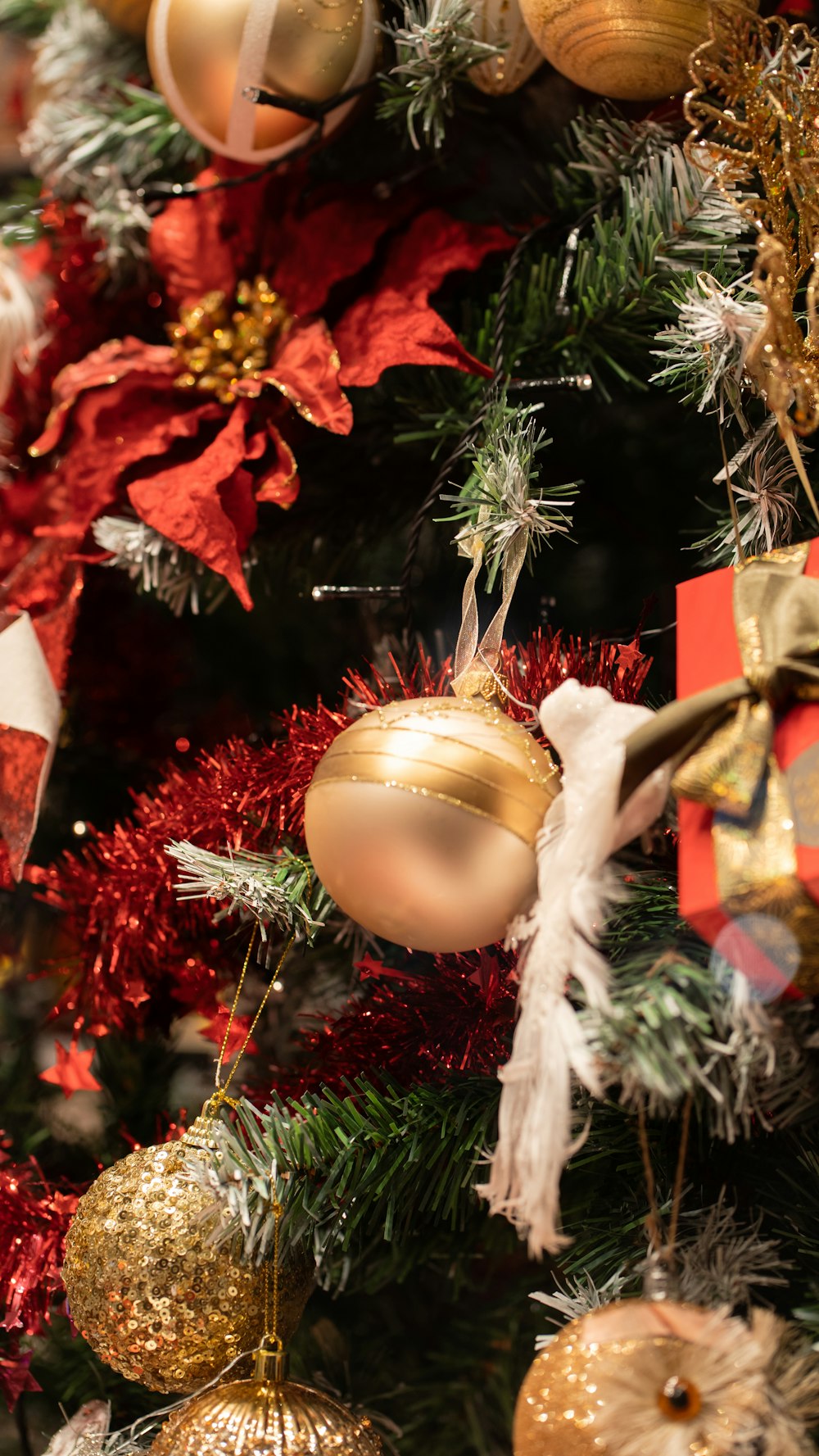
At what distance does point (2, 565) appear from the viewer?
0.73 m

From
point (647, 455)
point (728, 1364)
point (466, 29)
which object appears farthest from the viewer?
point (647, 455)

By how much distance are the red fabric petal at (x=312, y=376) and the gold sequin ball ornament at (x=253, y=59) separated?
9 cm

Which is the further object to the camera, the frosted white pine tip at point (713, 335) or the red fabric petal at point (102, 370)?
the red fabric petal at point (102, 370)

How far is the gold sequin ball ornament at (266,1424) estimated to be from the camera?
0.46m

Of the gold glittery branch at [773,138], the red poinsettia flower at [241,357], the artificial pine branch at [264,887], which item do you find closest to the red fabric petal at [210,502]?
the red poinsettia flower at [241,357]

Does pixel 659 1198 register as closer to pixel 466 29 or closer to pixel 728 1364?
pixel 728 1364

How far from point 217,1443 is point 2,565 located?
465 millimetres

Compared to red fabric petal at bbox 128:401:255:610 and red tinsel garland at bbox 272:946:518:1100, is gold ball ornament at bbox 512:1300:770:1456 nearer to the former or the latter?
red tinsel garland at bbox 272:946:518:1100

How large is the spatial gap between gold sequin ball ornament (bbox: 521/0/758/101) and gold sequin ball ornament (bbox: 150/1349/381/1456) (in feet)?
1.75

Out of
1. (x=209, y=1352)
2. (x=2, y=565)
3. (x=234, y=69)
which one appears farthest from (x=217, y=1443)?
(x=234, y=69)

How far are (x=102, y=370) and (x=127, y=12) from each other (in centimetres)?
23

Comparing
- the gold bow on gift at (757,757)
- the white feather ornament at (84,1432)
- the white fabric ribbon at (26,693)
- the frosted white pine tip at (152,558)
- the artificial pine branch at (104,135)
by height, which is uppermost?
the artificial pine branch at (104,135)

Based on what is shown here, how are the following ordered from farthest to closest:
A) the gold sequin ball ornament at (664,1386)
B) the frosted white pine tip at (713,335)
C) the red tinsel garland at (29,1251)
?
the red tinsel garland at (29,1251) → the frosted white pine tip at (713,335) → the gold sequin ball ornament at (664,1386)

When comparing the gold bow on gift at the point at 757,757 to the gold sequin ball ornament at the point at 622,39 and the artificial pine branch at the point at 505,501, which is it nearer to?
the artificial pine branch at the point at 505,501
